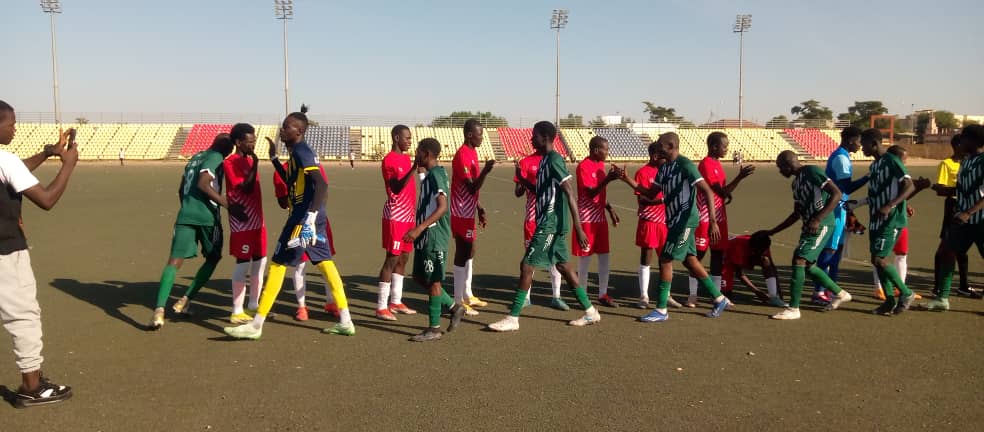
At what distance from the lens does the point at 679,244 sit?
6.95m

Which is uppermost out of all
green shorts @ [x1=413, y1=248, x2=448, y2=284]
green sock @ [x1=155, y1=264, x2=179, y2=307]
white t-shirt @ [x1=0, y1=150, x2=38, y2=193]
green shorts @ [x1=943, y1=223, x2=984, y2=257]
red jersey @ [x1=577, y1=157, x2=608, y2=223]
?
white t-shirt @ [x1=0, y1=150, x2=38, y2=193]

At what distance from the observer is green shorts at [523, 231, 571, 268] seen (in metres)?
6.61

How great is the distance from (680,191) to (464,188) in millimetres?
2216

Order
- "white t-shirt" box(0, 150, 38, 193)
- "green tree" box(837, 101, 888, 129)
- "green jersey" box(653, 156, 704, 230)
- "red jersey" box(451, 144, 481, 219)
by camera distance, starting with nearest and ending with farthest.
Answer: "white t-shirt" box(0, 150, 38, 193) → "green jersey" box(653, 156, 704, 230) → "red jersey" box(451, 144, 481, 219) → "green tree" box(837, 101, 888, 129)

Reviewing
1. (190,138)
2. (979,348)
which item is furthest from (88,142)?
(979,348)

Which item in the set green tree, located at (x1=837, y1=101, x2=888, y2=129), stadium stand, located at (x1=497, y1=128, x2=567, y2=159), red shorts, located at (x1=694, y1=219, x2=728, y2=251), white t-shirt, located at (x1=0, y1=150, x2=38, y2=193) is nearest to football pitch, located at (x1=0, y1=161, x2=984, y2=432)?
red shorts, located at (x1=694, y1=219, x2=728, y2=251)

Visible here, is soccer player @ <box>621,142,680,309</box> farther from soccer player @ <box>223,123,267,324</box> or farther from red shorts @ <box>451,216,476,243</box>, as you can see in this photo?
soccer player @ <box>223,123,267,324</box>

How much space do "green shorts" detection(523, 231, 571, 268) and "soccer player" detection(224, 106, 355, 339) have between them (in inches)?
71.5

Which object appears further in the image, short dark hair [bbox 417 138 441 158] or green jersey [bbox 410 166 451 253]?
short dark hair [bbox 417 138 441 158]

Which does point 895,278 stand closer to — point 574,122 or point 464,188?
point 464,188

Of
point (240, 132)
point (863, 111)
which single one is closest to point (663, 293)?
point (240, 132)

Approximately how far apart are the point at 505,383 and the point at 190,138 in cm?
6034

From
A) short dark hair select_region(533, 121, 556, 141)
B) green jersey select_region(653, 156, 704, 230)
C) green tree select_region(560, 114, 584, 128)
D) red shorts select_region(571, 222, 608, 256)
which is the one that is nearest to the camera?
short dark hair select_region(533, 121, 556, 141)

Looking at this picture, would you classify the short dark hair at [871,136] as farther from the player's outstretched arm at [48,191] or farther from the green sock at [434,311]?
the player's outstretched arm at [48,191]
